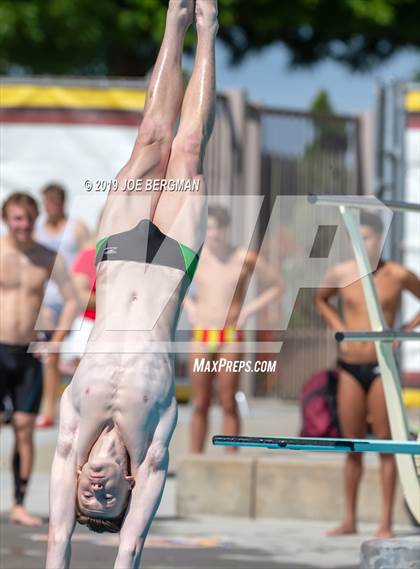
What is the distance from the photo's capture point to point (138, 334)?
570cm

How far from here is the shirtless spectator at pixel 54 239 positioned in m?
12.0

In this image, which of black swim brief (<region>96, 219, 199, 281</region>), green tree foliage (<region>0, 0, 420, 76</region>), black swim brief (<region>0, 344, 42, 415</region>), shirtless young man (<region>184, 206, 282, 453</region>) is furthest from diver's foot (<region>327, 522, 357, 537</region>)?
→ green tree foliage (<region>0, 0, 420, 76</region>)

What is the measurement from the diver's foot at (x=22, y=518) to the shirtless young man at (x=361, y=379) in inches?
71.8

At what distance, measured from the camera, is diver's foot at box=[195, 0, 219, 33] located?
6.26 meters

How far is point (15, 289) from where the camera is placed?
32.3ft

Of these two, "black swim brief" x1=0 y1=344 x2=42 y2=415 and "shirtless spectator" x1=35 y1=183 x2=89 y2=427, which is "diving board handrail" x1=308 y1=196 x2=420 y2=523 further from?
"shirtless spectator" x1=35 y1=183 x2=89 y2=427

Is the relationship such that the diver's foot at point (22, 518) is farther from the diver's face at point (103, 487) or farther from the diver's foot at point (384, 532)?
the diver's face at point (103, 487)

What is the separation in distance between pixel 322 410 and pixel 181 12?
4353mm

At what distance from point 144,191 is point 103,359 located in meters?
0.80

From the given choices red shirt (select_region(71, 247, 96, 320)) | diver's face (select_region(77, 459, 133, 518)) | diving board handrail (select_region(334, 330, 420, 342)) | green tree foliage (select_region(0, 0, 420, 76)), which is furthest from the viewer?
green tree foliage (select_region(0, 0, 420, 76))

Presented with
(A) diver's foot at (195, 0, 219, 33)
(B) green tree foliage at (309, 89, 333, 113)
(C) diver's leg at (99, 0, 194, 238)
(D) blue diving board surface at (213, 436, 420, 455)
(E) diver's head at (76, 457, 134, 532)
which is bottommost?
(E) diver's head at (76, 457, 134, 532)

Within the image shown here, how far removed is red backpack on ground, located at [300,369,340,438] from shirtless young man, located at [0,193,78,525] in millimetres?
1671

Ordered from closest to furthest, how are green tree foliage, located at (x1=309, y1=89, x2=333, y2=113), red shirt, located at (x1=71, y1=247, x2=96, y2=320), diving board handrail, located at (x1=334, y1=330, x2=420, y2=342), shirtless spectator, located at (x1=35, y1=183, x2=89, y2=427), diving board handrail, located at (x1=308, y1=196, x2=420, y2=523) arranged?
diving board handrail, located at (x1=308, y1=196, x2=420, y2=523) → diving board handrail, located at (x1=334, y1=330, x2=420, y2=342) → red shirt, located at (x1=71, y1=247, x2=96, y2=320) → shirtless spectator, located at (x1=35, y1=183, x2=89, y2=427) → green tree foliage, located at (x1=309, y1=89, x2=333, y2=113)

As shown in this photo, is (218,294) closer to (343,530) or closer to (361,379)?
(361,379)
